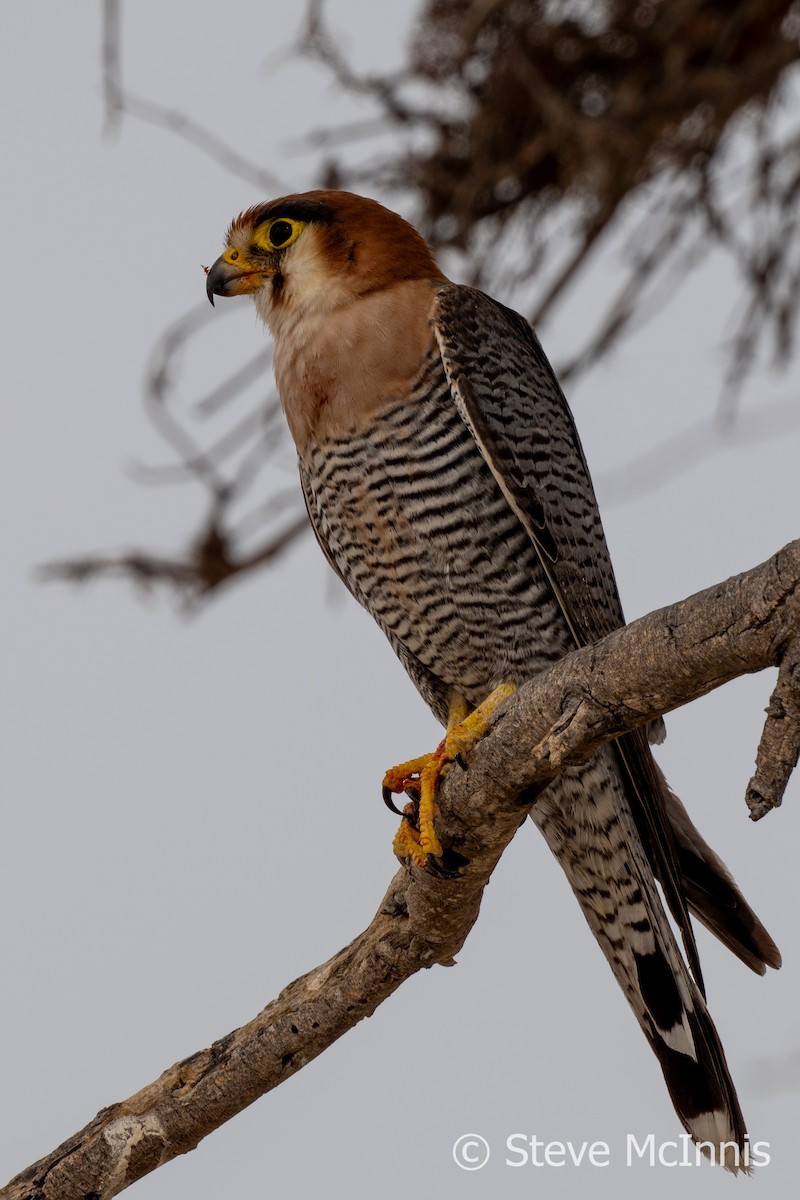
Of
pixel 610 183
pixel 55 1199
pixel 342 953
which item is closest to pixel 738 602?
pixel 342 953

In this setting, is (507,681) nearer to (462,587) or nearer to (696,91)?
(462,587)

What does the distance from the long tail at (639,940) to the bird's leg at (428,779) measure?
0.42 metres

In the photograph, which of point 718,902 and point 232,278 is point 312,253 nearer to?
point 232,278

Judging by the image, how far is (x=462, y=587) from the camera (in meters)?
3.92

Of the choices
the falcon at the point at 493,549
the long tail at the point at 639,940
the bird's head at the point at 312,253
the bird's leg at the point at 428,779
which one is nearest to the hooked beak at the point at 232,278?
the bird's head at the point at 312,253

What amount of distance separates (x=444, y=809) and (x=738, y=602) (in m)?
1.05

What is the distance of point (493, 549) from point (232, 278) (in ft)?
3.75

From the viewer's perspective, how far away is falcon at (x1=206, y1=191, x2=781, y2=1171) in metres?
3.75

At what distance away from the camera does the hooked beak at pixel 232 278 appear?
14.3ft

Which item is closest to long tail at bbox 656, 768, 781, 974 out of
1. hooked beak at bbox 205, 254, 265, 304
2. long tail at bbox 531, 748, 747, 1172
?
long tail at bbox 531, 748, 747, 1172

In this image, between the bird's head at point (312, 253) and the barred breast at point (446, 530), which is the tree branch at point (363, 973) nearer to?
the barred breast at point (446, 530)

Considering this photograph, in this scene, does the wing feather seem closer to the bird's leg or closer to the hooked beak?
the bird's leg

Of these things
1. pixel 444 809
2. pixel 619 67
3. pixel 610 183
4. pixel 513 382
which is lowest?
pixel 444 809

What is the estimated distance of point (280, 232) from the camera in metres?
4.32
